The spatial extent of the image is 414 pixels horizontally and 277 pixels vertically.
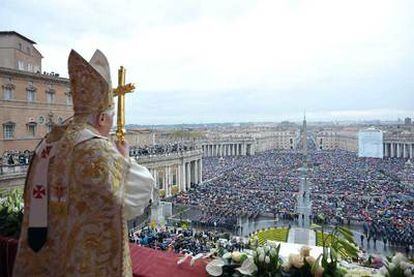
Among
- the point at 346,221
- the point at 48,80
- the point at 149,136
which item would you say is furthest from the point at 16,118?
the point at 149,136

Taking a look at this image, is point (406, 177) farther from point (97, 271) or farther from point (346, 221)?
point (97, 271)

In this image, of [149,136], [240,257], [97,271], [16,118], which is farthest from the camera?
[149,136]


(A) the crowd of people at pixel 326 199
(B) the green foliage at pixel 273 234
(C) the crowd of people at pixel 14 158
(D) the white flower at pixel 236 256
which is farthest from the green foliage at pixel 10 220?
(B) the green foliage at pixel 273 234

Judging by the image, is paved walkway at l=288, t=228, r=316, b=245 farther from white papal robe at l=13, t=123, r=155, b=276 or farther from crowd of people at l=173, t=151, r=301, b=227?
white papal robe at l=13, t=123, r=155, b=276

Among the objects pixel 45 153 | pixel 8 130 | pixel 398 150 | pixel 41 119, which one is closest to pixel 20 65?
pixel 41 119

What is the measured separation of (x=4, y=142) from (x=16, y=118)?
1.61 m

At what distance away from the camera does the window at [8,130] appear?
950 inches

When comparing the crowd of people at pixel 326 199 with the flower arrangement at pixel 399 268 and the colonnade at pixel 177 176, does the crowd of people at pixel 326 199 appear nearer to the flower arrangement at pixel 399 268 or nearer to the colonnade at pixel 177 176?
the colonnade at pixel 177 176

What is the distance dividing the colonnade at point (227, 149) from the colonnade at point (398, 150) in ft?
125

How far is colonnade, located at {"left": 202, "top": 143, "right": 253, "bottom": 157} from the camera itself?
4514 inches

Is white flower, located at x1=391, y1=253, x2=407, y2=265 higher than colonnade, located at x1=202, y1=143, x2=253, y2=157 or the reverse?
higher

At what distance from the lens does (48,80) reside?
1053 inches

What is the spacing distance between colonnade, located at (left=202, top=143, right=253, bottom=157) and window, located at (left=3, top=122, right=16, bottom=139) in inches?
3469

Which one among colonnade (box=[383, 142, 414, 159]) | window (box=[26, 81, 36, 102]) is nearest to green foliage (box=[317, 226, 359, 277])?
window (box=[26, 81, 36, 102])
